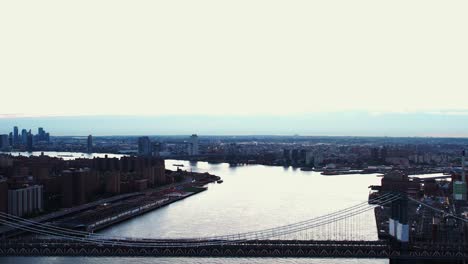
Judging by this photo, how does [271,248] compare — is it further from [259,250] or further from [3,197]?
[3,197]

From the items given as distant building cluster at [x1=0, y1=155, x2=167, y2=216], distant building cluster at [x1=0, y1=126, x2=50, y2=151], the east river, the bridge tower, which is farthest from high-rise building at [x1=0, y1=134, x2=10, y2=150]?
the bridge tower

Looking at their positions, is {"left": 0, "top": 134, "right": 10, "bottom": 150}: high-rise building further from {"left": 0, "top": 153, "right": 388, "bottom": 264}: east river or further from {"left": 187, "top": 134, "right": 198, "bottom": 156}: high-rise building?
{"left": 0, "top": 153, "right": 388, "bottom": 264}: east river

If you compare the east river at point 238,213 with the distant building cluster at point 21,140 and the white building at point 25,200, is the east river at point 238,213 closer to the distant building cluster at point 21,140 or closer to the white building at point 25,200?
the white building at point 25,200

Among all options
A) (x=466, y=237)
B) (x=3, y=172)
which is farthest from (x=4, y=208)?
(x=466, y=237)

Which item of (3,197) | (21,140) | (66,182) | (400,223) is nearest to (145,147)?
(21,140)

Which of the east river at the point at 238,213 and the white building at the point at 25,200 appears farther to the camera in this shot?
the white building at the point at 25,200

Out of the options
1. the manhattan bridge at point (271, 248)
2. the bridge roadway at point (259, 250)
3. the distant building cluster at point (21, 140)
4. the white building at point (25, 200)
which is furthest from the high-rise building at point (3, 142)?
the bridge roadway at point (259, 250)

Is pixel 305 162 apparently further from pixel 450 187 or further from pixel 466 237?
pixel 466 237
